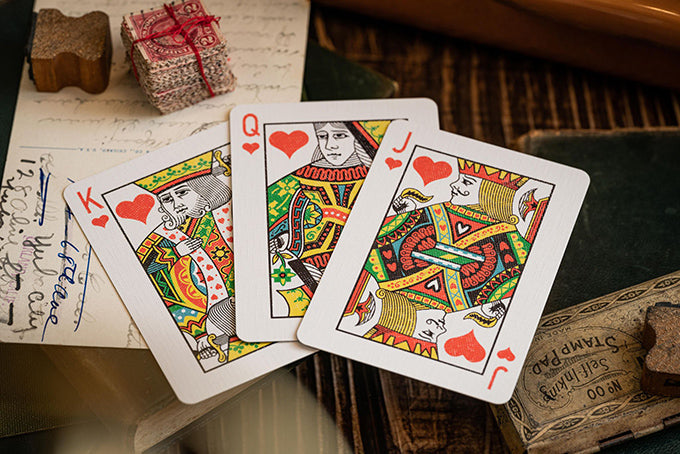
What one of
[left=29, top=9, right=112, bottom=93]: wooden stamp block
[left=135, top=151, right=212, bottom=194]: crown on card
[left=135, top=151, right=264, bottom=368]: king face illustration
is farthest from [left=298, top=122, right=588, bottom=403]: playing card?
[left=29, top=9, right=112, bottom=93]: wooden stamp block

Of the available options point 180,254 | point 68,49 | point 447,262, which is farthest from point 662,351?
point 68,49

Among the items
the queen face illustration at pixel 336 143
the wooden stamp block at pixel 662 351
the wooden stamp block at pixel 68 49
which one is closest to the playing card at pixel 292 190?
the queen face illustration at pixel 336 143

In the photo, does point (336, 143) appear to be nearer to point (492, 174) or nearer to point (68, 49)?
point (492, 174)

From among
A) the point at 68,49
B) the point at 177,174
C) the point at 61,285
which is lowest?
the point at 61,285

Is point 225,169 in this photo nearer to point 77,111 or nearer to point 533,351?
point 77,111

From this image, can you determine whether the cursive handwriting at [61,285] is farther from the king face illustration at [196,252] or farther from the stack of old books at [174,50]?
the stack of old books at [174,50]

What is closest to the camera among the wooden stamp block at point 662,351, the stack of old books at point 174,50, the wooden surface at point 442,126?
the wooden stamp block at point 662,351

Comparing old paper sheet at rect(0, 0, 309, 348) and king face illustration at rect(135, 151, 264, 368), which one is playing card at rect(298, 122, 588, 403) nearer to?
king face illustration at rect(135, 151, 264, 368)
